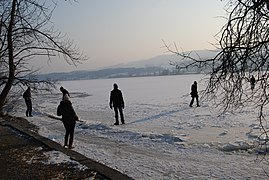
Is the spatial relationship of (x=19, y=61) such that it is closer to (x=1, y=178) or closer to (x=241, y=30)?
(x=1, y=178)

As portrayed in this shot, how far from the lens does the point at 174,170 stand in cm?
750

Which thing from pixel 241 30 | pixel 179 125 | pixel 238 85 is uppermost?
pixel 241 30

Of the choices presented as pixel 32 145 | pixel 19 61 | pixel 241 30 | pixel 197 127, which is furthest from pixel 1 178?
pixel 19 61

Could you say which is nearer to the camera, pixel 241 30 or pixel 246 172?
pixel 241 30

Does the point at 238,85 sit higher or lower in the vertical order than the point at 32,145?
higher

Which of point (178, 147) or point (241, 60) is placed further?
point (178, 147)

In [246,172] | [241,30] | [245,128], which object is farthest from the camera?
[245,128]

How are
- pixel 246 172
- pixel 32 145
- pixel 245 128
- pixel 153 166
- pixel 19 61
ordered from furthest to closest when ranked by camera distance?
pixel 19 61 → pixel 245 128 → pixel 32 145 → pixel 153 166 → pixel 246 172

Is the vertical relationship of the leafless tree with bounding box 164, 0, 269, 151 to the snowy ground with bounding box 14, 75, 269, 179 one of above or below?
above

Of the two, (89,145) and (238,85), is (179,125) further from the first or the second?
(238,85)

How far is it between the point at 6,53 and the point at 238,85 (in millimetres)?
13475

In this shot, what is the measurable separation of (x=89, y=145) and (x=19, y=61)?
24.8 ft

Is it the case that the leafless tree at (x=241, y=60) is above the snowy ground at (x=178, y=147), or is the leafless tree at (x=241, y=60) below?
above

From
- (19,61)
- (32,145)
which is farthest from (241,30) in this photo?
(19,61)
